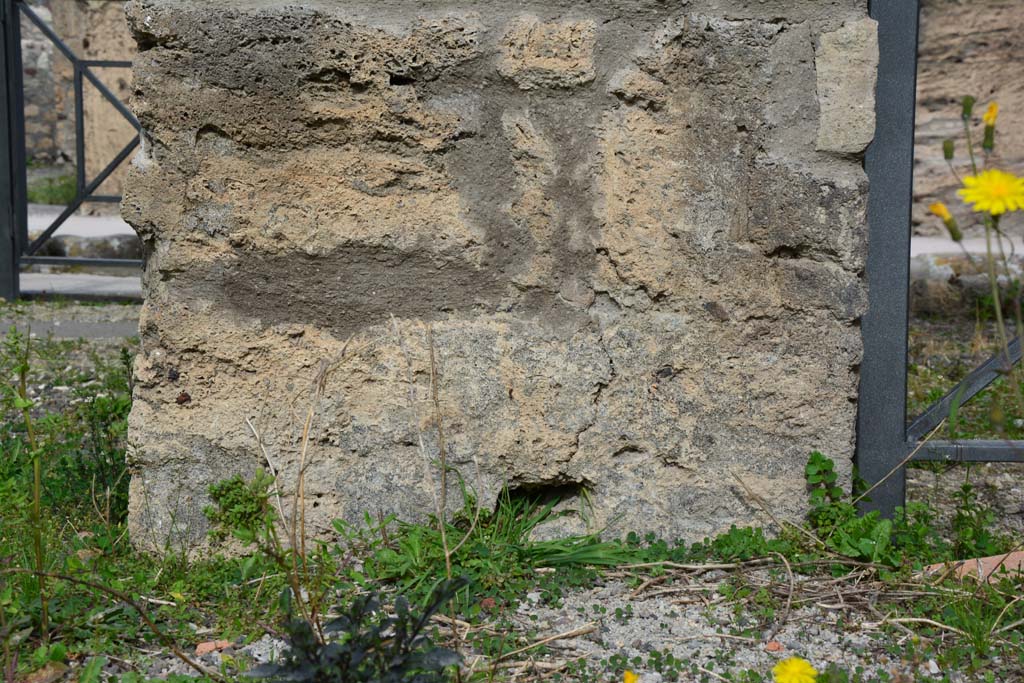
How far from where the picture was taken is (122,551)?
2365mm

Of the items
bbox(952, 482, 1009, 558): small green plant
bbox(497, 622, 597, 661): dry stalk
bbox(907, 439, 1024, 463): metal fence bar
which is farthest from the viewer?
bbox(907, 439, 1024, 463): metal fence bar

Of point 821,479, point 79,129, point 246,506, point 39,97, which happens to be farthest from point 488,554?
point 39,97

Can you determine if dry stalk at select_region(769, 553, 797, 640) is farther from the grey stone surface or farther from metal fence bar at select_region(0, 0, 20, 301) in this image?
metal fence bar at select_region(0, 0, 20, 301)

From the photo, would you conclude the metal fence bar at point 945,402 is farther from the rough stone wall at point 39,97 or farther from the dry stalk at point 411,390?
the rough stone wall at point 39,97

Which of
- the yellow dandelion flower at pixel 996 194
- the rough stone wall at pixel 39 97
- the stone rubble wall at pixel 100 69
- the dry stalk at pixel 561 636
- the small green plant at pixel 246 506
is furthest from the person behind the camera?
the rough stone wall at pixel 39 97

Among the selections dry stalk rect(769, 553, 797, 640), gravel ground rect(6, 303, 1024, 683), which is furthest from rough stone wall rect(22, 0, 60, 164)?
dry stalk rect(769, 553, 797, 640)

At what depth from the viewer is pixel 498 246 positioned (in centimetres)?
235

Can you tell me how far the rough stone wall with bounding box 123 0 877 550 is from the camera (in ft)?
7.48

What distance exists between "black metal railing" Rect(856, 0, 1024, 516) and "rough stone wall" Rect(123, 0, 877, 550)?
216mm

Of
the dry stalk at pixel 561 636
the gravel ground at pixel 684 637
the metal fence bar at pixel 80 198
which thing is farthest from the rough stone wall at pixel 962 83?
the dry stalk at pixel 561 636

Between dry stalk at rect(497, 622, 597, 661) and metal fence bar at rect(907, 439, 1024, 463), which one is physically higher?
metal fence bar at rect(907, 439, 1024, 463)

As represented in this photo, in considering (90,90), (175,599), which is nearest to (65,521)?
(175,599)

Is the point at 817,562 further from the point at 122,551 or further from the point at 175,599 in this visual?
the point at 122,551

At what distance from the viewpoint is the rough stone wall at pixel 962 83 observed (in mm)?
7250
